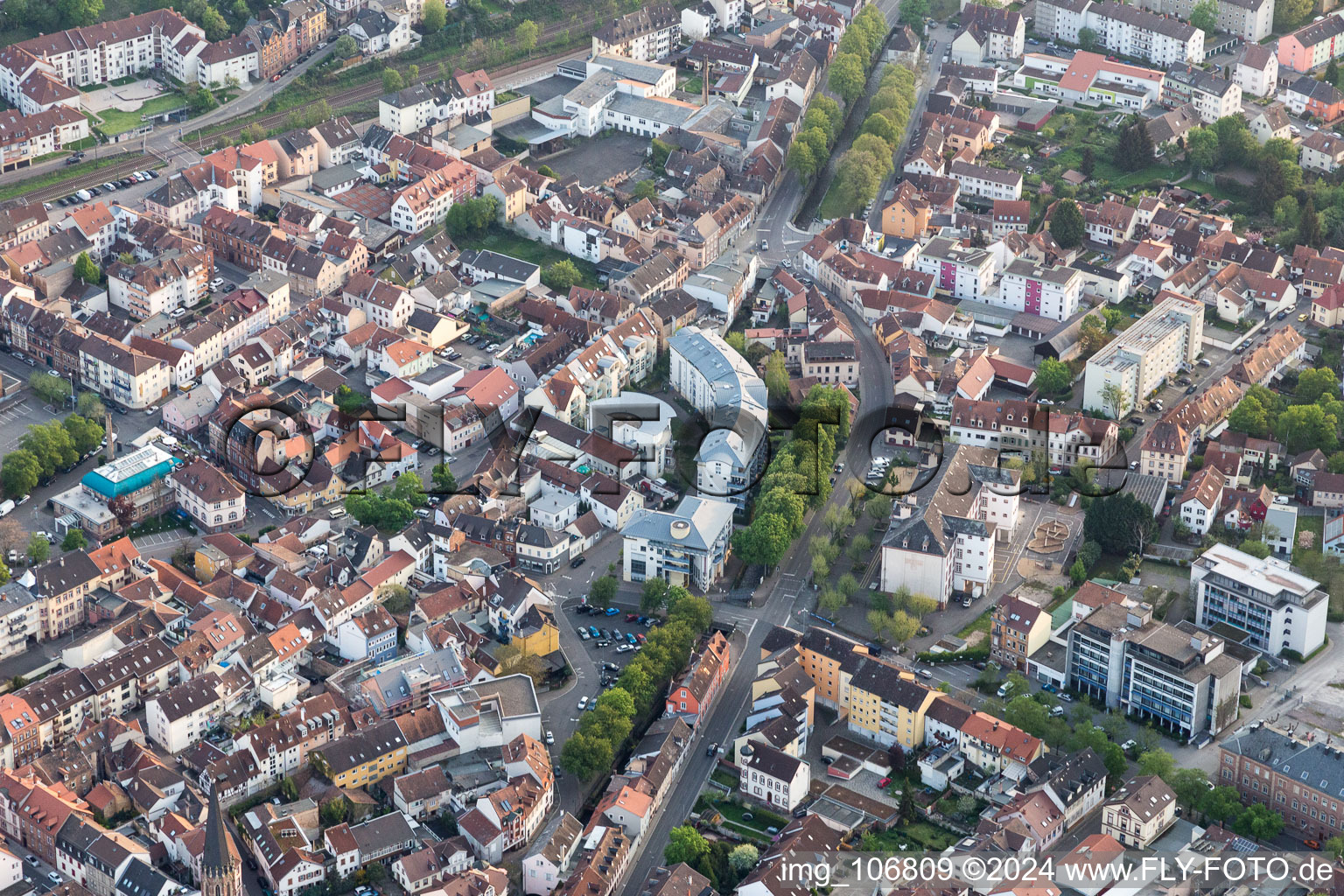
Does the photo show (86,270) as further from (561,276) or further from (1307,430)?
(1307,430)

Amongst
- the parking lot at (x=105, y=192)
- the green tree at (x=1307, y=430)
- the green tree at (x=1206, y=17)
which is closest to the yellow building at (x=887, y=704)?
the green tree at (x=1307, y=430)

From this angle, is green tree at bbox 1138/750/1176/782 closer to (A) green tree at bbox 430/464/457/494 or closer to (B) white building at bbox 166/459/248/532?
(A) green tree at bbox 430/464/457/494

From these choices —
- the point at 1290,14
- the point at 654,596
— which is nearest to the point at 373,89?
the point at 654,596

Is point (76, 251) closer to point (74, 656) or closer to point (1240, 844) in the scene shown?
point (74, 656)

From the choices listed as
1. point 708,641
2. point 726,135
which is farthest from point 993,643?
point 726,135

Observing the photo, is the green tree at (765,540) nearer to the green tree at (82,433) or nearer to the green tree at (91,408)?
the green tree at (82,433)

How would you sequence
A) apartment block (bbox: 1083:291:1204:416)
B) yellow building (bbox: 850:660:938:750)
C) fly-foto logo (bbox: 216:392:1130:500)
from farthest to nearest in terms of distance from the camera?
apartment block (bbox: 1083:291:1204:416), fly-foto logo (bbox: 216:392:1130:500), yellow building (bbox: 850:660:938:750)

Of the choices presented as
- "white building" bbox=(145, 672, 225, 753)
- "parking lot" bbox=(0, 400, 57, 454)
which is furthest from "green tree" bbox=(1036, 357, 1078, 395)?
"parking lot" bbox=(0, 400, 57, 454)
